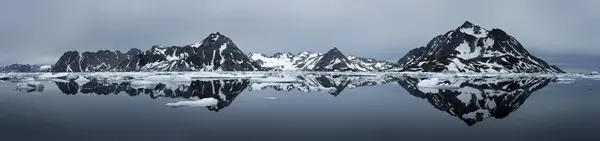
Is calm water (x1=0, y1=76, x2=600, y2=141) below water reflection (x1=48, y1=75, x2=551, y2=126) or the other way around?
below

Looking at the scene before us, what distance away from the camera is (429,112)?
26.0m

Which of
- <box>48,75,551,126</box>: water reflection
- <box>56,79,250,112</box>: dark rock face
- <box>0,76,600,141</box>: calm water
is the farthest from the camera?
<box>56,79,250,112</box>: dark rock face

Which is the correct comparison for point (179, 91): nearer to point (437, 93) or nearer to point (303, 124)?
point (437, 93)

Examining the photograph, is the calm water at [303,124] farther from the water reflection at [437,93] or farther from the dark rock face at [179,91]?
the dark rock face at [179,91]

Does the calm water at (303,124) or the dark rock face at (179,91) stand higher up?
the dark rock face at (179,91)

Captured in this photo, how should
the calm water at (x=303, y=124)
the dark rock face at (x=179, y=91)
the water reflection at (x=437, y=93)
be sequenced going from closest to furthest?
the calm water at (x=303, y=124) → the water reflection at (x=437, y=93) → the dark rock face at (x=179, y=91)

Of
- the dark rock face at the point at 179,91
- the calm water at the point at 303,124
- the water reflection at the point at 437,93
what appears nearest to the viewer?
the calm water at the point at 303,124

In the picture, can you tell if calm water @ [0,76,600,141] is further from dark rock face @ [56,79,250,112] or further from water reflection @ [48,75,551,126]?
dark rock face @ [56,79,250,112]

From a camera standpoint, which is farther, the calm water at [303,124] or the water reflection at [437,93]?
the water reflection at [437,93]

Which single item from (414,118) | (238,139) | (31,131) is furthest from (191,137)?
(414,118)

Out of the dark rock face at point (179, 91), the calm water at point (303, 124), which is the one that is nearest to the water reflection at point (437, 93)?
the dark rock face at point (179, 91)

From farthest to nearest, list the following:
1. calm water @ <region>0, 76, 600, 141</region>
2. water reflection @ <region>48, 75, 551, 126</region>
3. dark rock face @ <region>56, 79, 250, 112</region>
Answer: dark rock face @ <region>56, 79, 250, 112</region>, water reflection @ <region>48, 75, 551, 126</region>, calm water @ <region>0, 76, 600, 141</region>

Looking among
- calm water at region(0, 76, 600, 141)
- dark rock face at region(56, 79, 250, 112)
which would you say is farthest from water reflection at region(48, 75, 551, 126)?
calm water at region(0, 76, 600, 141)

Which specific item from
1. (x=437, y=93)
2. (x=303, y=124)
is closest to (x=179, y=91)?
(x=437, y=93)
